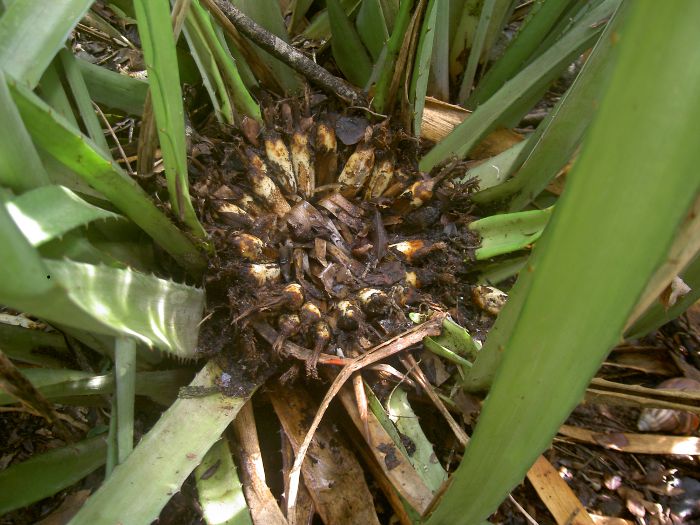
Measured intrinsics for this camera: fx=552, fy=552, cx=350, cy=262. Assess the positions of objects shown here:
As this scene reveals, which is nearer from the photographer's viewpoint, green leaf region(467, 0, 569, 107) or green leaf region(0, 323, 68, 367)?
green leaf region(0, 323, 68, 367)

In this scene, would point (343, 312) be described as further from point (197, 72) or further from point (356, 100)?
point (197, 72)

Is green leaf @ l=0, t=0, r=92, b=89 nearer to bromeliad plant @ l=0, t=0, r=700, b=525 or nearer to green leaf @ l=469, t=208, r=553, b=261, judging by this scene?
bromeliad plant @ l=0, t=0, r=700, b=525

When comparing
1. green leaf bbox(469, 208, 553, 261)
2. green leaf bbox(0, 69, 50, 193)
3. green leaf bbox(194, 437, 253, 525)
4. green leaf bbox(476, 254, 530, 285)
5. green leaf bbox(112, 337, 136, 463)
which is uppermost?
green leaf bbox(0, 69, 50, 193)

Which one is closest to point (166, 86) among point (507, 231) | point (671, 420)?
point (507, 231)

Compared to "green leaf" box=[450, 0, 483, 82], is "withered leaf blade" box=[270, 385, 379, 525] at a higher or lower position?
lower

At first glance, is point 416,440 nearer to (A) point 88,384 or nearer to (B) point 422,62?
(A) point 88,384

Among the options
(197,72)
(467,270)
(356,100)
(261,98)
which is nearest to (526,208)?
(467,270)

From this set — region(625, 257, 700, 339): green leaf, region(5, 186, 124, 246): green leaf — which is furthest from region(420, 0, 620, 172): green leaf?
region(5, 186, 124, 246): green leaf
